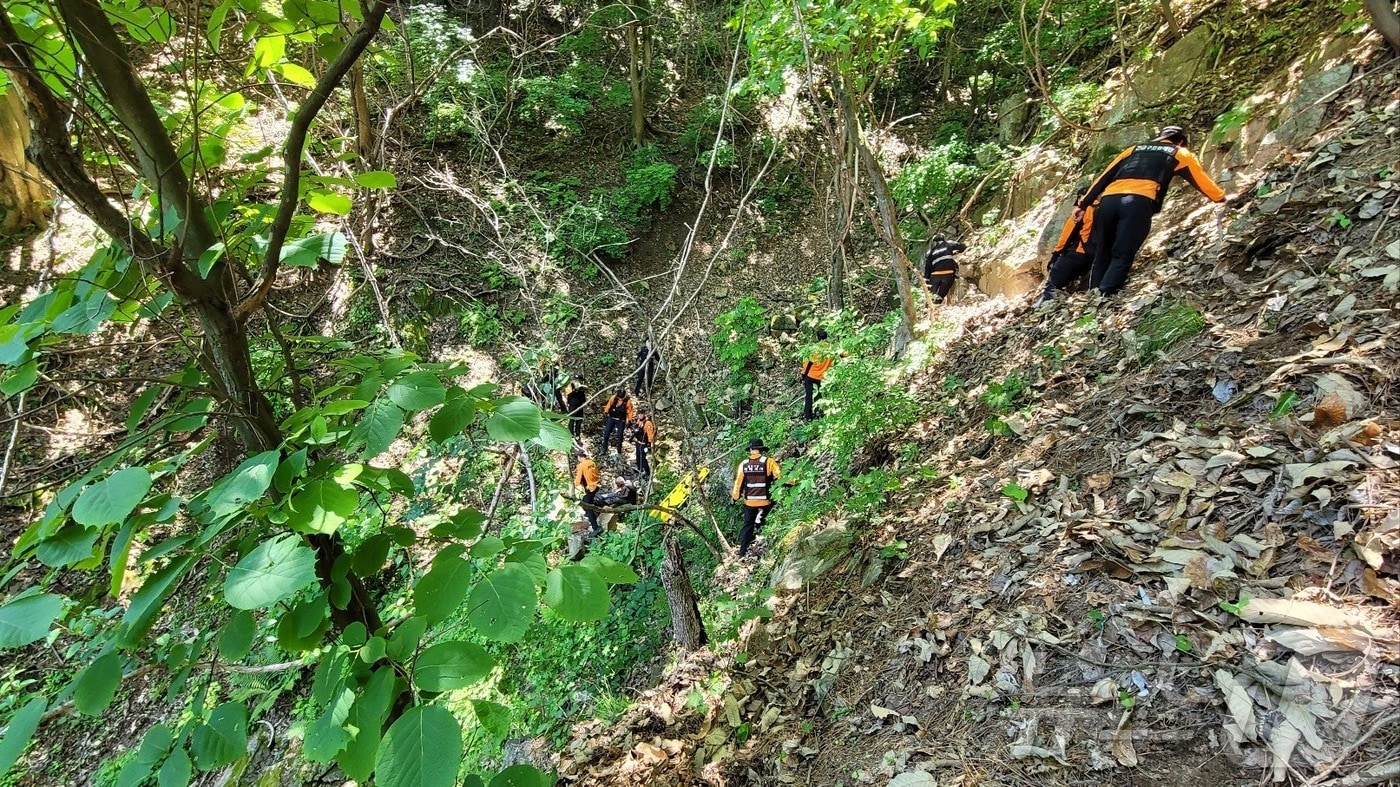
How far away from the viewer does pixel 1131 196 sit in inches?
192

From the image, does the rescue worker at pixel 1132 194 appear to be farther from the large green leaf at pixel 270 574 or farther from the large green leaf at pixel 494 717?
the large green leaf at pixel 270 574

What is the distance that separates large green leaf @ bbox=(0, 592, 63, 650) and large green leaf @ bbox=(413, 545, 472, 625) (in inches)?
20.9

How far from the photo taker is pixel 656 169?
12.9 metres

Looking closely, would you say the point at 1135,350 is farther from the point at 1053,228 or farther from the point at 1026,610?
the point at 1053,228

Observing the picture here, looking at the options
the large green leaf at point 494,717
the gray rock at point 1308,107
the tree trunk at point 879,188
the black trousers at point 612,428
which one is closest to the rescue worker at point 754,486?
the tree trunk at point 879,188

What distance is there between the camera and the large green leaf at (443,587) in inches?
41.0

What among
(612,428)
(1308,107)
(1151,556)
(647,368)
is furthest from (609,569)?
(612,428)


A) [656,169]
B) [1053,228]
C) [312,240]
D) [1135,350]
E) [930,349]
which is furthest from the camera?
[656,169]

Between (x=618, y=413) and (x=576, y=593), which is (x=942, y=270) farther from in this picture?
(x=576, y=593)

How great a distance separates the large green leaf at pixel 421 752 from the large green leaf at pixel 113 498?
60cm

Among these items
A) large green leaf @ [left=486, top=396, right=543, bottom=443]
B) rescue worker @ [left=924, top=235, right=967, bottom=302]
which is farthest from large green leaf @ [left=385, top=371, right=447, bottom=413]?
rescue worker @ [left=924, top=235, right=967, bottom=302]

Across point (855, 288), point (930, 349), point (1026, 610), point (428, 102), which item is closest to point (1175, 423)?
point (1026, 610)

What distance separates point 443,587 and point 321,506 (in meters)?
0.30

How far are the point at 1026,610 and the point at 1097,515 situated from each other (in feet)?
2.38
